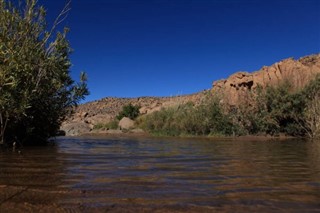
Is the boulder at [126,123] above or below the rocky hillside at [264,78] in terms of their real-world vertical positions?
below

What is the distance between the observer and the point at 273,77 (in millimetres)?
34875

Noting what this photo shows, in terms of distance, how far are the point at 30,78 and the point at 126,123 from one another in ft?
80.3

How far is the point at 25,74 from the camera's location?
12383 mm

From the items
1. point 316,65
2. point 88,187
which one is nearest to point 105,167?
point 88,187

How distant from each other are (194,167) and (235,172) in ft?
3.52

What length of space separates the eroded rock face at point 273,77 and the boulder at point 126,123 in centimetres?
863

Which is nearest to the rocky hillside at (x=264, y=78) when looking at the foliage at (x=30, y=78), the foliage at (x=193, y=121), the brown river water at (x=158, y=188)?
the foliage at (x=193, y=121)

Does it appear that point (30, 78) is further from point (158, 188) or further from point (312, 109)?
point (312, 109)

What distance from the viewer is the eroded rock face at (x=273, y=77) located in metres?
30.0

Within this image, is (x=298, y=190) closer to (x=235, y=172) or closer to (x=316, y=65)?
(x=235, y=172)

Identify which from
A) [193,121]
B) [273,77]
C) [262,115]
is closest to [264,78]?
[273,77]

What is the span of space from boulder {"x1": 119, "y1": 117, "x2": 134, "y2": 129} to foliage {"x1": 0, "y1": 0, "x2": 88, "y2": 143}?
1955 cm

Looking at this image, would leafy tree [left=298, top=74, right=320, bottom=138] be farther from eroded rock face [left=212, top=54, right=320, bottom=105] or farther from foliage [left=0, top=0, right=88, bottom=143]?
foliage [left=0, top=0, right=88, bottom=143]

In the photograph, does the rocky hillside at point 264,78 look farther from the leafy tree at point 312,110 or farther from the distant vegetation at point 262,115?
the leafy tree at point 312,110
